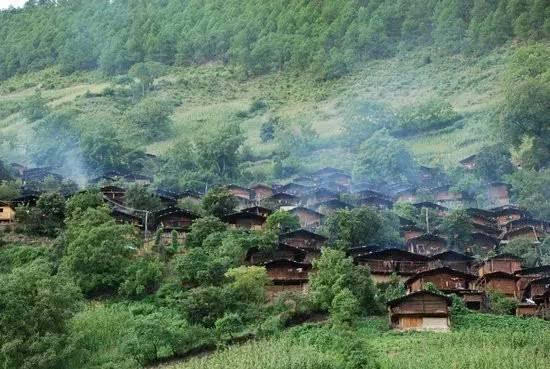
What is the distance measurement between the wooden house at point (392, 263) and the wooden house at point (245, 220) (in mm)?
7934

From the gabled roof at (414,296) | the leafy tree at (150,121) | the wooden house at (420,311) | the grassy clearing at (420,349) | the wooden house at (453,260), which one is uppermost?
the leafy tree at (150,121)

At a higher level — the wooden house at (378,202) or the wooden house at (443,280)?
the wooden house at (378,202)

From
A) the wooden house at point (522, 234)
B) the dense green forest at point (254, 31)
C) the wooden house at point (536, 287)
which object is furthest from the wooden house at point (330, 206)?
the dense green forest at point (254, 31)

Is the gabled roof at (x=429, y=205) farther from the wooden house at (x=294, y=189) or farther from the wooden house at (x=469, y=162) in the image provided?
the wooden house at (x=469, y=162)

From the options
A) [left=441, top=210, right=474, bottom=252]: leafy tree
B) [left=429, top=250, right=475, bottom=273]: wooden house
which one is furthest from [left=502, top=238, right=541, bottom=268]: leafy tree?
[left=429, top=250, right=475, bottom=273]: wooden house

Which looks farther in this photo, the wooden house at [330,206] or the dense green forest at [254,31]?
the dense green forest at [254,31]

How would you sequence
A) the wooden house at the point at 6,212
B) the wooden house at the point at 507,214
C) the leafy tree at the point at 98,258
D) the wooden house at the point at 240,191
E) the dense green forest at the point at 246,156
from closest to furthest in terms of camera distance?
the dense green forest at the point at 246,156 → the leafy tree at the point at 98,258 → the wooden house at the point at 6,212 → the wooden house at the point at 507,214 → the wooden house at the point at 240,191

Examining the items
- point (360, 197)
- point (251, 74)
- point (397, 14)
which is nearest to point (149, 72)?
point (251, 74)

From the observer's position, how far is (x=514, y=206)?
5422 centimetres

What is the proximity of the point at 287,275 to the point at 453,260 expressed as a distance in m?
8.38

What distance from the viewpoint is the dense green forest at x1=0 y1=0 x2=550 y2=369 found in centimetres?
3288

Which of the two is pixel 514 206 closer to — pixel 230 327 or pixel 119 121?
pixel 230 327

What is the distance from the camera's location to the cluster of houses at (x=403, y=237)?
37.8 m

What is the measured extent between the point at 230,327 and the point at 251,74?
7269 cm
